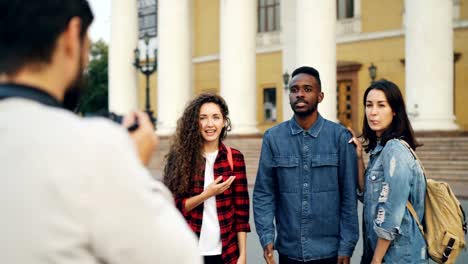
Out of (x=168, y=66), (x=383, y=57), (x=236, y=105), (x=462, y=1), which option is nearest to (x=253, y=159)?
(x=236, y=105)

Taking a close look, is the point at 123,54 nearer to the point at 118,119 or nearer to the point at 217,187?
the point at 217,187

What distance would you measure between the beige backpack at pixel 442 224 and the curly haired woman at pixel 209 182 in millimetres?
1121

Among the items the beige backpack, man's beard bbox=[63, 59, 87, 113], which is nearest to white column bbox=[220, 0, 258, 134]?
the beige backpack

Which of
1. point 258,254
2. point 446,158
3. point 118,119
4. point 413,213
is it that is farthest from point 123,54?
point 118,119

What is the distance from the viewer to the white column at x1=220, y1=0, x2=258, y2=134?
23.3 meters

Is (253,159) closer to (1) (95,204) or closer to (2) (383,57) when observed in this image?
(2) (383,57)

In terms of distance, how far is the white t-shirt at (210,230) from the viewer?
12.3 ft

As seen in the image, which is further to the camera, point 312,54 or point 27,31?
point 312,54

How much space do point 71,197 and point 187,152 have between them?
2931mm

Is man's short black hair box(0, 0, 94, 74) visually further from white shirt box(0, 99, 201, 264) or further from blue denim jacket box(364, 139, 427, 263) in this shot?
blue denim jacket box(364, 139, 427, 263)

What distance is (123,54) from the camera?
28641 millimetres

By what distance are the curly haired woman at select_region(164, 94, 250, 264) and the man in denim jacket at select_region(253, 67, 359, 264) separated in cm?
21

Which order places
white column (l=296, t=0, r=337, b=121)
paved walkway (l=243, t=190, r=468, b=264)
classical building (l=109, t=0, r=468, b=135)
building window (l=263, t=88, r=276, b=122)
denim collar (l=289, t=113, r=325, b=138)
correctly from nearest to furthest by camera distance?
denim collar (l=289, t=113, r=325, b=138) → paved walkway (l=243, t=190, r=468, b=264) → classical building (l=109, t=0, r=468, b=135) → white column (l=296, t=0, r=337, b=121) → building window (l=263, t=88, r=276, b=122)

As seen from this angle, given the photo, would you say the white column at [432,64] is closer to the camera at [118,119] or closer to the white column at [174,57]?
the white column at [174,57]
